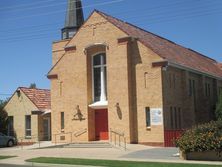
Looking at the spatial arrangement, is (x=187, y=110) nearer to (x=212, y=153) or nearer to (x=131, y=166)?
(x=212, y=153)

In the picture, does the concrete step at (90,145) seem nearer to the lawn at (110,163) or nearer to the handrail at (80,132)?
the handrail at (80,132)

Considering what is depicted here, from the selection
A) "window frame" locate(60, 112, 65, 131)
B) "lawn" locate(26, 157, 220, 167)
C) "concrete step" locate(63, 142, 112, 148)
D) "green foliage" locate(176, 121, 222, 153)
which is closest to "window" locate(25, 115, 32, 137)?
"window frame" locate(60, 112, 65, 131)

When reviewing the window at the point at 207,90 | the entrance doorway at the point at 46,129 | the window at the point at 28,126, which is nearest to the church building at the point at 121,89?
the window at the point at 207,90

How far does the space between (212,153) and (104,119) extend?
537 inches

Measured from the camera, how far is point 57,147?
32000mm

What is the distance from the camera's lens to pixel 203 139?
21.4m

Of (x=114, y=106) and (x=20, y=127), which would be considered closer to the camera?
(x=114, y=106)

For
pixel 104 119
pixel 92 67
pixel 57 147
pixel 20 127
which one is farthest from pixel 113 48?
pixel 20 127

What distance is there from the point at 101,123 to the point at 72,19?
66.5 feet

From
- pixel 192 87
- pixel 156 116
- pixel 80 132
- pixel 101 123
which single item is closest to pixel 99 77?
pixel 101 123

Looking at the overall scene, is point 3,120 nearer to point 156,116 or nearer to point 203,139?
point 156,116

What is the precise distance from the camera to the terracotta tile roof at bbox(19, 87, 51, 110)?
3972cm

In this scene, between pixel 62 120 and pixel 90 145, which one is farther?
pixel 62 120

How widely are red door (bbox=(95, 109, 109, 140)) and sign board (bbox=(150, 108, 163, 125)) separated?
175 inches
